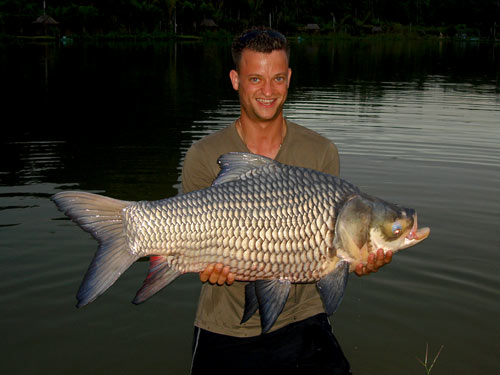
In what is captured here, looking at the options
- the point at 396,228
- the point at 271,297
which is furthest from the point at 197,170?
the point at 396,228

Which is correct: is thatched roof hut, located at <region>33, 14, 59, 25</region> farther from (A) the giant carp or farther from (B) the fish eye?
Answer: (B) the fish eye

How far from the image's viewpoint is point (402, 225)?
3.05 metres

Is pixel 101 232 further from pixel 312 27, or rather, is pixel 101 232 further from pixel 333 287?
pixel 312 27

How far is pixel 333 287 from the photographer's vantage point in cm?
297

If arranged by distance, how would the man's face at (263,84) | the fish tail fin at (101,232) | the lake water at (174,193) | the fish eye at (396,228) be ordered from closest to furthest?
the fish tail fin at (101,232), the fish eye at (396,228), the man's face at (263,84), the lake water at (174,193)

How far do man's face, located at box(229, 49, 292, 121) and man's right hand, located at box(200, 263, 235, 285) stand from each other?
99cm

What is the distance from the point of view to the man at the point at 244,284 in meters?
3.24

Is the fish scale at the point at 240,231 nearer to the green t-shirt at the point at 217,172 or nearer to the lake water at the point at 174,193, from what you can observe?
the green t-shirt at the point at 217,172

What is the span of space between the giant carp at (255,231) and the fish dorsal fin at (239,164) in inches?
3.3

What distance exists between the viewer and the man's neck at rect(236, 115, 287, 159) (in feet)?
11.7

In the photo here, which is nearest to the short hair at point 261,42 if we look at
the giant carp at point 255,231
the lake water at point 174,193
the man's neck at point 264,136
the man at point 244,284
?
the man at point 244,284

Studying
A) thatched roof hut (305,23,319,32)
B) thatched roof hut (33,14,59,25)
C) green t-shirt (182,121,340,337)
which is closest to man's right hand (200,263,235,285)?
green t-shirt (182,121,340,337)

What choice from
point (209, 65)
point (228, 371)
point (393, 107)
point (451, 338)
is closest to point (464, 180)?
point (451, 338)

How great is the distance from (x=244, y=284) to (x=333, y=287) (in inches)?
23.8
